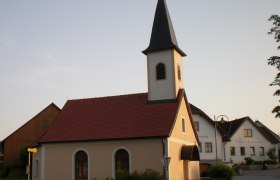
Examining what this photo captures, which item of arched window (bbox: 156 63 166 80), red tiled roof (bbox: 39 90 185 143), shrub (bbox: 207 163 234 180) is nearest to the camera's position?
red tiled roof (bbox: 39 90 185 143)

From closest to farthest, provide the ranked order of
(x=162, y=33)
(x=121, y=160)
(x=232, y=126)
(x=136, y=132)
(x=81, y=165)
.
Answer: (x=136, y=132) < (x=121, y=160) < (x=81, y=165) < (x=162, y=33) < (x=232, y=126)

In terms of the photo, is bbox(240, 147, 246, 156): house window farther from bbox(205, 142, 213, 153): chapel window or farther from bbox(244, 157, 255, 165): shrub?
bbox(205, 142, 213, 153): chapel window

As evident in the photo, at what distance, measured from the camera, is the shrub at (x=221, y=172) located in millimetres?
32934

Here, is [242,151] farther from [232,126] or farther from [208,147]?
[208,147]

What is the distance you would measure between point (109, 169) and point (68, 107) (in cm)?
928

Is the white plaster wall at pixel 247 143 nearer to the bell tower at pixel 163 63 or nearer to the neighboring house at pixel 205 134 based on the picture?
the neighboring house at pixel 205 134

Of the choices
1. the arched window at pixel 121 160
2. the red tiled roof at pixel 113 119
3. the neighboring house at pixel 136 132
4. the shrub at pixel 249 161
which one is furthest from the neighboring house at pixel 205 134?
the arched window at pixel 121 160

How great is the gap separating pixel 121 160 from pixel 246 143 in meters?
36.2

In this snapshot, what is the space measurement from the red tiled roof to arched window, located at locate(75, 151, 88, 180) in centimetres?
139

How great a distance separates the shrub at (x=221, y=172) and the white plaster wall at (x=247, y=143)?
2503 centimetres

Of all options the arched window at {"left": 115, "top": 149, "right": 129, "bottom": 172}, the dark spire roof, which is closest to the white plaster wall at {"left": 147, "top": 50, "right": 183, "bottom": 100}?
the dark spire roof

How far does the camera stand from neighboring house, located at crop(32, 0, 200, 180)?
28.9 m

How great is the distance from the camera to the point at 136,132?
29391 mm

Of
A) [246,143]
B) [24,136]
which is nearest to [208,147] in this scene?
[246,143]
